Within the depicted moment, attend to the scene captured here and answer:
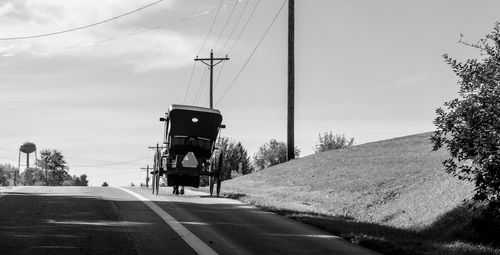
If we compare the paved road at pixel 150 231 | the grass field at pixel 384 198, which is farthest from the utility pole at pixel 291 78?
the paved road at pixel 150 231

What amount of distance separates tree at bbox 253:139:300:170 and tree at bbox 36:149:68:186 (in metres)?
101

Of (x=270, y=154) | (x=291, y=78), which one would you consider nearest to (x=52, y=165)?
(x=270, y=154)

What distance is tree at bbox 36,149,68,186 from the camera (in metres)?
183

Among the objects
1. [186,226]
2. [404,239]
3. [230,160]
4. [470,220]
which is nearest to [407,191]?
[470,220]

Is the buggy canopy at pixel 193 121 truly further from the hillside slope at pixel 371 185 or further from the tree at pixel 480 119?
Answer: the tree at pixel 480 119

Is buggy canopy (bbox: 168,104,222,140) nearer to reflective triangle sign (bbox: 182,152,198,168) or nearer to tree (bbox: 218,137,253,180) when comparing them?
reflective triangle sign (bbox: 182,152,198,168)

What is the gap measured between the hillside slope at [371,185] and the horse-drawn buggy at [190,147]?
1.86 metres

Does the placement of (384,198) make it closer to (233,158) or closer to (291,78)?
(291,78)

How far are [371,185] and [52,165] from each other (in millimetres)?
175356

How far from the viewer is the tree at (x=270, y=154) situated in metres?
93.2

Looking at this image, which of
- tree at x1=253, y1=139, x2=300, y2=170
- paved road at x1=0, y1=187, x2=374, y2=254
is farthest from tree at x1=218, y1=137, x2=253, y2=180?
paved road at x1=0, y1=187, x2=374, y2=254

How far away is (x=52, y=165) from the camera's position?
604 feet

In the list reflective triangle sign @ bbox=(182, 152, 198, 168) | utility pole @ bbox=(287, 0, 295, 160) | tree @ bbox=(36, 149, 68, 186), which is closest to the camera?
reflective triangle sign @ bbox=(182, 152, 198, 168)

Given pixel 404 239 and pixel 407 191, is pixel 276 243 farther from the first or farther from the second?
pixel 407 191
